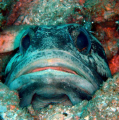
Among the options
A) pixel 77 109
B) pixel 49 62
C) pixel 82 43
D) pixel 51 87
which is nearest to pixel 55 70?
pixel 49 62

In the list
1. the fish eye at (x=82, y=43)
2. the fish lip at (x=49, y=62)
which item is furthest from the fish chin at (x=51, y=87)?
the fish eye at (x=82, y=43)

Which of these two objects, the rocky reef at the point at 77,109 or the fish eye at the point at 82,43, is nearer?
the rocky reef at the point at 77,109

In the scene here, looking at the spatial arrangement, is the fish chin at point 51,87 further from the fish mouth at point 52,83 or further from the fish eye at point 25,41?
the fish eye at point 25,41

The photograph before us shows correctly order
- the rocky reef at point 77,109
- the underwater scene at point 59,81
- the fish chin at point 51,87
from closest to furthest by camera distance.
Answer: the rocky reef at point 77,109 < the underwater scene at point 59,81 < the fish chin at point 51,87

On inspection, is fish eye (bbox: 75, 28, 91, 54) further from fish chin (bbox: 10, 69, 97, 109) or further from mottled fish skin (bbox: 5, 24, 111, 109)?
fish chin (bbox: 10, 69, 97, 109)

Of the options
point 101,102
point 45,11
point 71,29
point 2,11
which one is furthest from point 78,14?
point 101,102

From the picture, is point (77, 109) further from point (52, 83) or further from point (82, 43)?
point (82, 43)

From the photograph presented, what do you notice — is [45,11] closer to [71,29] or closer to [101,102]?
[71,29]

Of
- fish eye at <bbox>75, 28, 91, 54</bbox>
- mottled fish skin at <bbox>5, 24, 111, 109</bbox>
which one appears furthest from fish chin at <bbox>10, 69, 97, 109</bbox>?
fish eye at <bbox>75, 28, 91, 54</bbox>
